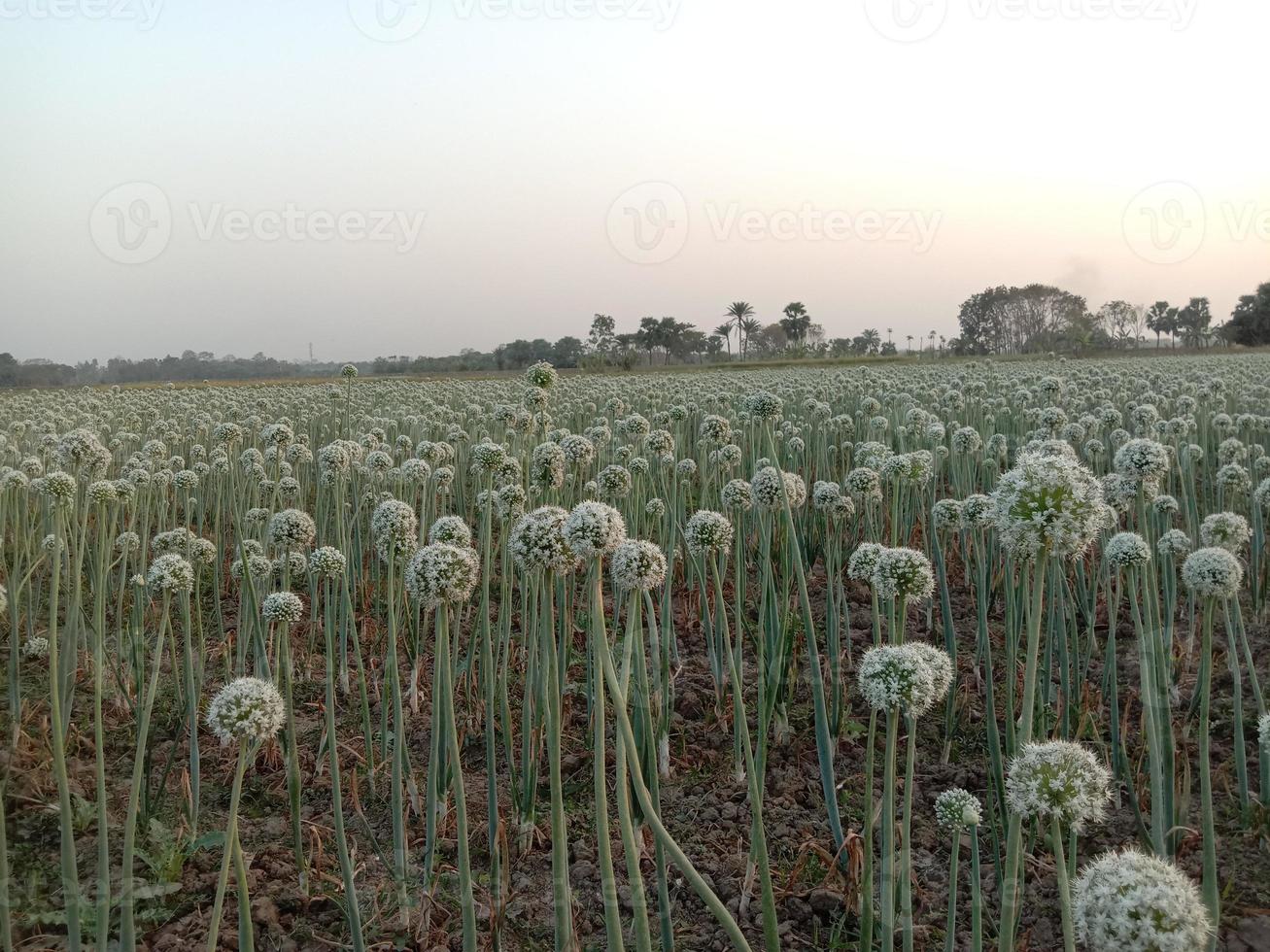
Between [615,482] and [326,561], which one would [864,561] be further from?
[326,561]

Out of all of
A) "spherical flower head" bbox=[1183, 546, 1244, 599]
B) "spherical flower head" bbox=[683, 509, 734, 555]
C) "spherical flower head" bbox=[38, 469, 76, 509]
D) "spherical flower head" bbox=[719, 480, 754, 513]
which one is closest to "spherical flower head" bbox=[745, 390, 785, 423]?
"spherical flower head" bbox=[683, 509, 734, 555]

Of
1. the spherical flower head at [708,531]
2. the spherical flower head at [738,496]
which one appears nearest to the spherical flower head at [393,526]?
the spherical flower head at [708,531]

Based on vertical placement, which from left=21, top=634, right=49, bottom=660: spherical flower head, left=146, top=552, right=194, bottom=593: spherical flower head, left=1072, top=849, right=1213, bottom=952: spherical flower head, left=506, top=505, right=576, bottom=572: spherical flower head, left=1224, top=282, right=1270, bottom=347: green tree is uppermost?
left=1224, top=282, right=1270, bottom=347: green tree

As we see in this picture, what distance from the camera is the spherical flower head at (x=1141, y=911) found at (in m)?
1.44

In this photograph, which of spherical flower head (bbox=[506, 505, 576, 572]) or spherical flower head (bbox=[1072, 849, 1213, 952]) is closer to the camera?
spherical flower head (bbox=[1072, 849, 1213, 952])

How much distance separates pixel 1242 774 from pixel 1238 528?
1214mm

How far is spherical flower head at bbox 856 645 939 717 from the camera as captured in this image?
85.9 inches

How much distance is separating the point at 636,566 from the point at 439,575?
2.42 ft

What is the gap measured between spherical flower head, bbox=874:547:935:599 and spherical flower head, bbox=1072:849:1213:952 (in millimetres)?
1487

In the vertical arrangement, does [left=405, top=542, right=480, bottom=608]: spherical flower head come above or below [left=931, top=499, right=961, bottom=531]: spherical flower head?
above

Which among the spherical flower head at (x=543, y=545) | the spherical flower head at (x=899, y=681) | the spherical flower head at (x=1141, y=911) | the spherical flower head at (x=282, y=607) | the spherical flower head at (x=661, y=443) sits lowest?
the spherical flower head at (x=1141, y=911)

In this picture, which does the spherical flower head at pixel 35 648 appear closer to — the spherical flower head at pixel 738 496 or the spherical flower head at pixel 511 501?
the spherical flower head at pixel 511 501

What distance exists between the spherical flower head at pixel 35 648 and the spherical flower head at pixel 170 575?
2.34 m

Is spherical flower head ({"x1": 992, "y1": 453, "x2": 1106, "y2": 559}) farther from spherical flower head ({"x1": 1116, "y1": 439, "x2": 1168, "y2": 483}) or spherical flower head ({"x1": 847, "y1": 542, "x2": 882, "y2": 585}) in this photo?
spherical flower head ({"x1": 1116, "y1": 439, "x2": 1168, "y2": 483})
